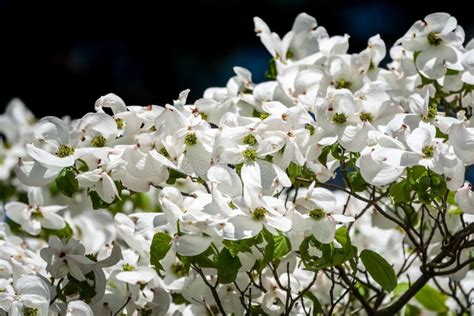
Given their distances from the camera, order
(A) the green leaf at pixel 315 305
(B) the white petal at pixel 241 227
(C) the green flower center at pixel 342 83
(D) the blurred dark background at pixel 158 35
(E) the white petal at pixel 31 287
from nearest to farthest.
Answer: (B) the white petal at pixel 241 227, (E) the white petal at pixel 31 287, (A) the green leaf at pixel 315 305, (C) the green flower center at pixel 342 83, (D) the blurred dark background at pixel 158 35

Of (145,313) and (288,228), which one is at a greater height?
(288,228)

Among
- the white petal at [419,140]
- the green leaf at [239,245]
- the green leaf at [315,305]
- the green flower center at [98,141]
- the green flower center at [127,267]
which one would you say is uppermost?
the white petal at [419,140]

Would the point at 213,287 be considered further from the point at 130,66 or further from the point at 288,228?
the point at 130,66

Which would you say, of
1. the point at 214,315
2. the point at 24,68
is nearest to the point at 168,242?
the point at 214,315

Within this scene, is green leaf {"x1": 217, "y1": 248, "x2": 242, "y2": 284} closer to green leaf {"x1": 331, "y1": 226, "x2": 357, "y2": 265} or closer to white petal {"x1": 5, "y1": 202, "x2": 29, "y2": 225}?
green leaf {"x1": 331, "y1": 226, "x2": 357, "y2": 265}

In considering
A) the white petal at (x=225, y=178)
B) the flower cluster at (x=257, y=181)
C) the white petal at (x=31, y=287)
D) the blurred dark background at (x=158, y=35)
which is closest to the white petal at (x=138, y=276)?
the flower cluster at (x=257, y=181)

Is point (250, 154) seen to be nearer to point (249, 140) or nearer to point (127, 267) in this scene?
point (249, 140)

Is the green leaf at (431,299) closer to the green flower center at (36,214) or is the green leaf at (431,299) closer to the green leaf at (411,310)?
the green leaf at (411,310)

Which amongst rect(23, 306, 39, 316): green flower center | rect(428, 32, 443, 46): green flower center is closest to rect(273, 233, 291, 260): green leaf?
rect(23, 306, 39, 316): green flower center
